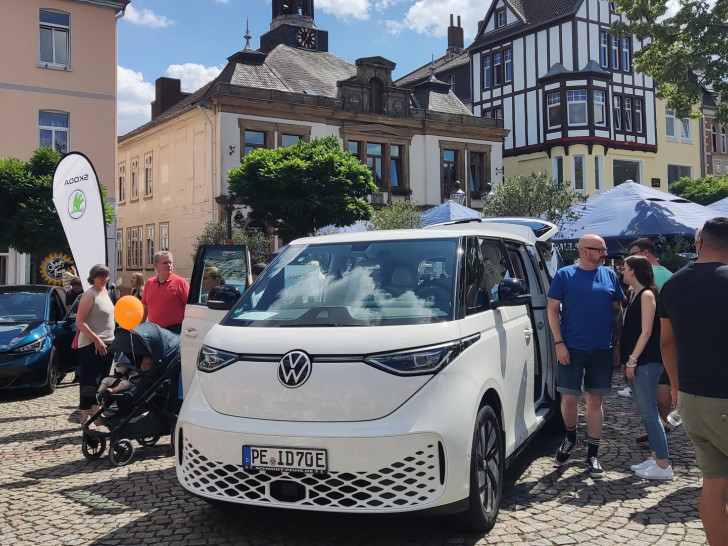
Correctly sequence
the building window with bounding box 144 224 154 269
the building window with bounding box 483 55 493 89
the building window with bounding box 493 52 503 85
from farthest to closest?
the building window with bounding box 483 55 493 89 < the building window with bounding box 493 52 503 85 < the building window with bounding box 144 224 154 269

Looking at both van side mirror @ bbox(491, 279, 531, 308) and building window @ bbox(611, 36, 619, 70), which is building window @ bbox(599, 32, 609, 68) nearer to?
building window @ bbox(611, 36, 619, 70)

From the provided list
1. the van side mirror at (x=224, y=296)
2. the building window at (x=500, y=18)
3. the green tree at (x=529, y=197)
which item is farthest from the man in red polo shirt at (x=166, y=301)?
the building window at (x=500, y=18)

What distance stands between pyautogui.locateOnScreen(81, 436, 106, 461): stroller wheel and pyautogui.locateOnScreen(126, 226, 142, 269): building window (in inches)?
1282

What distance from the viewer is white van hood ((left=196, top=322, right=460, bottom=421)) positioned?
400cm

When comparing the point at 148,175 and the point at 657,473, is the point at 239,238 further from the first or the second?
the point at 657,473

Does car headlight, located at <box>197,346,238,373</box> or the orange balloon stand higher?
the orange balloon

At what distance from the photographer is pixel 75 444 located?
292 inches

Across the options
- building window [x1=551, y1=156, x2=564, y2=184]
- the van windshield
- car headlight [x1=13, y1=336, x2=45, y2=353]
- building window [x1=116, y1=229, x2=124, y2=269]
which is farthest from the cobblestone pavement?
building window [x1=116, y1=229, x2=124, y2=269]

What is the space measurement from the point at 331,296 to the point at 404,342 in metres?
0.85

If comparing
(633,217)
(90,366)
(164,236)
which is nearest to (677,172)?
(164,236)

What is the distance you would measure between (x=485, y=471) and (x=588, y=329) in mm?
1942

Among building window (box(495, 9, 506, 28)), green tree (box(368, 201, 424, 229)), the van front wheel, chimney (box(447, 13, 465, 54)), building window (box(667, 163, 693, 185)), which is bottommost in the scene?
the van front wheel

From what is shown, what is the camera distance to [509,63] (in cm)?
4106

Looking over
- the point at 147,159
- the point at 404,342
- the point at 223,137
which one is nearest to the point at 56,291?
the point at 404,342
